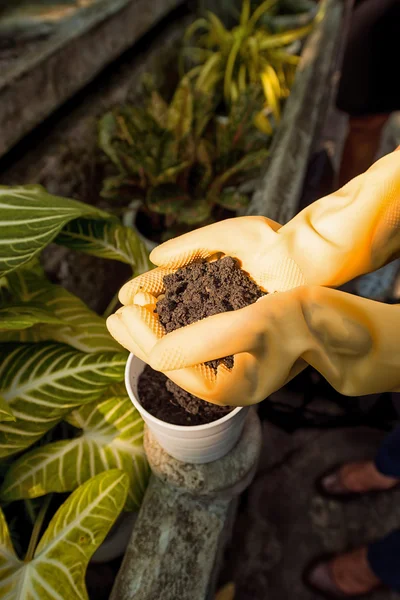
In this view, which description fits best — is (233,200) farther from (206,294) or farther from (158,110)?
(206,294)

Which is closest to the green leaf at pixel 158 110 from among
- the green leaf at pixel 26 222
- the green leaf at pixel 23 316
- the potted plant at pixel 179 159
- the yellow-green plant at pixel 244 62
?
the potted plant at pixel 179 159

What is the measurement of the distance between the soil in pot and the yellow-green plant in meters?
1.51

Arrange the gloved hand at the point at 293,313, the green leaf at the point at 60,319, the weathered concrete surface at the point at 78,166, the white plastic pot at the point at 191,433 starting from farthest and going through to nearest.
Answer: the weathered concrete surface at the point at 78,166 → the green leaf at the point at 60,319 → the white plastic pot at the point at 191,433 → the gloved hand at the point at 293,313

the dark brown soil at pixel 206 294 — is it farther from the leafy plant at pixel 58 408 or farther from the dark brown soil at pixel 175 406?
the leafy plant at pixel 58 408

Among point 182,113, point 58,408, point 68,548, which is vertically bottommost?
point 68,548

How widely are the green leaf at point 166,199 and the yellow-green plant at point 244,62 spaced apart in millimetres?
872

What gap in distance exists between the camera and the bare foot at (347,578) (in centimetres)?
115

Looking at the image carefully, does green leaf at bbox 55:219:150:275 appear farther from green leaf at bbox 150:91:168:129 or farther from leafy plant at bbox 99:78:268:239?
green leaf at bbox 150:91:168:129

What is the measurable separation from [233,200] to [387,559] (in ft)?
3.51

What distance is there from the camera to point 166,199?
1172 mm

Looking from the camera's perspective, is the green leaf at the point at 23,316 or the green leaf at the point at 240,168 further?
the green leaf at the point at 240,168

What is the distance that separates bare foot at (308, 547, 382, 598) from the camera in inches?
45.4

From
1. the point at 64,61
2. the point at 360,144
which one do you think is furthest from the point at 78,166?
the point at 360,144

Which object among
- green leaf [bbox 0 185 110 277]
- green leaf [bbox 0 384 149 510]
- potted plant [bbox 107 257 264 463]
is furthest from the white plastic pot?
green leaf [bbox 0 185 110 277]
